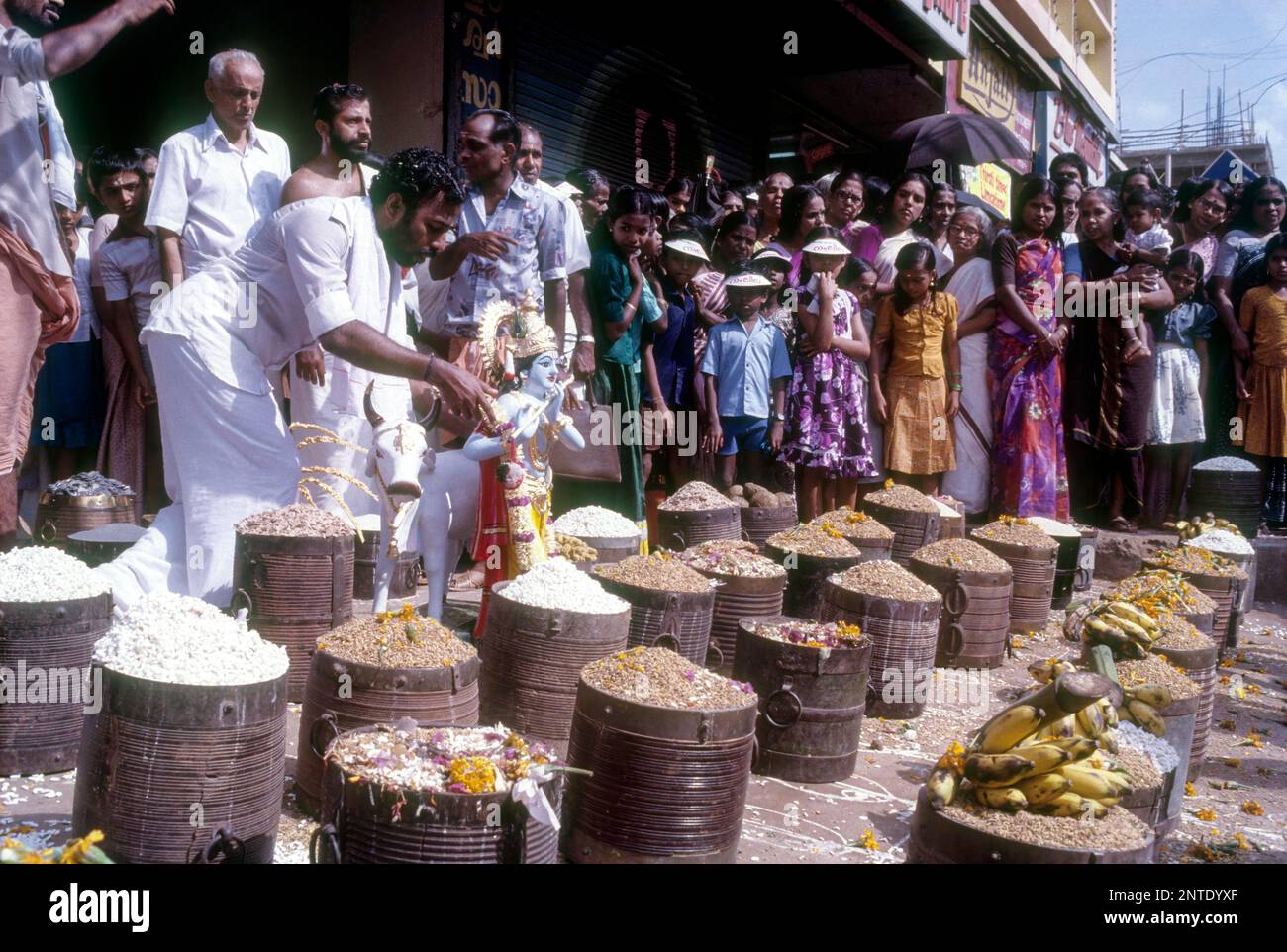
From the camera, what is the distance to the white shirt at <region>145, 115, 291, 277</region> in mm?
5027

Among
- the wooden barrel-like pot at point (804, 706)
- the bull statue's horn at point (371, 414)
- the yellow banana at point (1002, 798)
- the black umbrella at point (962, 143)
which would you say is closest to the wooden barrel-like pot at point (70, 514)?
the bull statue's horn at point (371, 414)

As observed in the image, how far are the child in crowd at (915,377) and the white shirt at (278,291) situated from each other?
396 cm

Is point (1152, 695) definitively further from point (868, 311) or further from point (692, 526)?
point (868, 311)

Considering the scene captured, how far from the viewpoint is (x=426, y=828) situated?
2248mm

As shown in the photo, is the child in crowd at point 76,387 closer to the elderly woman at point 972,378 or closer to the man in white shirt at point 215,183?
the man in white shirt at point 215,183

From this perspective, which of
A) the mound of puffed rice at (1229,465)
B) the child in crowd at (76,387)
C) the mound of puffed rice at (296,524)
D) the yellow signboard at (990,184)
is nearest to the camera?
the mound of puffed rice at (296,524)

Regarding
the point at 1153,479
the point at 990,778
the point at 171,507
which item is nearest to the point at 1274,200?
the point at 1153,479

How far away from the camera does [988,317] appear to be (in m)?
7.52

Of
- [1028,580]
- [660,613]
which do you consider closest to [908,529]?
[1028,580]

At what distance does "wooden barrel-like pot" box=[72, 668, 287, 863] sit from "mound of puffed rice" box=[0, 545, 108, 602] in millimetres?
740

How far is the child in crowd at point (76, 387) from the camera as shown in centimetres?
573

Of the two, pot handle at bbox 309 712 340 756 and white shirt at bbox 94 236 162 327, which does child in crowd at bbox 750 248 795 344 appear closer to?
white shirt at bbox 94 236 162 327

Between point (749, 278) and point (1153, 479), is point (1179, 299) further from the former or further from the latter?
point (749, 278)
